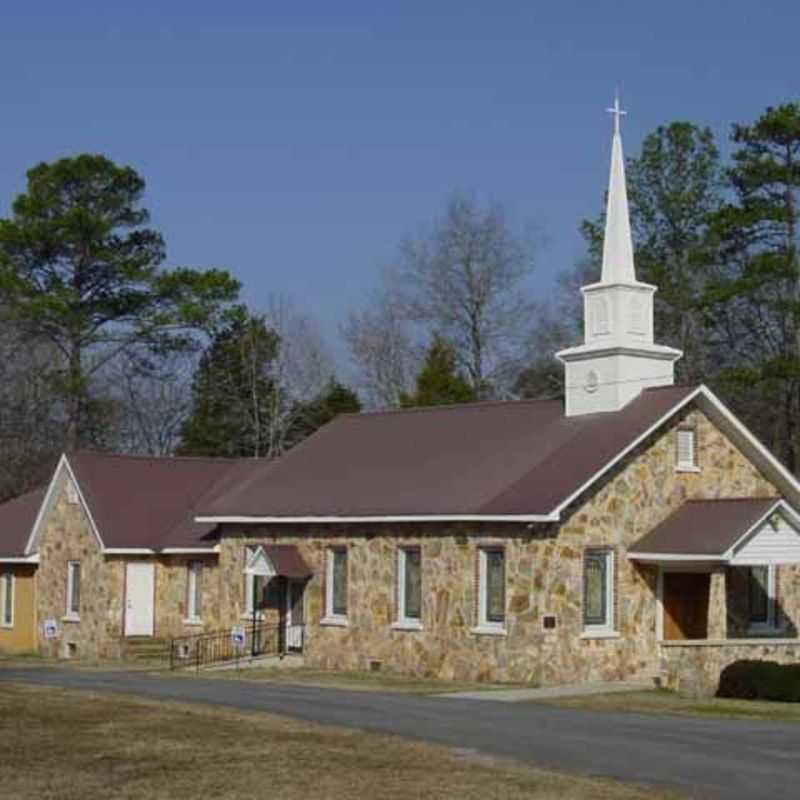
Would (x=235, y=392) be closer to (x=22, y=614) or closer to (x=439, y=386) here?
(x=439, y=386)

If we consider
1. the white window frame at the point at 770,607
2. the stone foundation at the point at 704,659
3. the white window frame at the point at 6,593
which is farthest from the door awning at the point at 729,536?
the white window frame at the point at 6,593

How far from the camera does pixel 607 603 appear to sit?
3681cm

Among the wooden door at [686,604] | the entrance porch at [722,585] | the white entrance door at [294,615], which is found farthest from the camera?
the white entrance door at [294,615]

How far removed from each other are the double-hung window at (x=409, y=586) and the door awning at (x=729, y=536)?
480cm

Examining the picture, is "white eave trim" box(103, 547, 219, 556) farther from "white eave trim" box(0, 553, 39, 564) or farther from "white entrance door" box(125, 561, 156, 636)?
"white eave trim" box(0, 553, 39, 564)

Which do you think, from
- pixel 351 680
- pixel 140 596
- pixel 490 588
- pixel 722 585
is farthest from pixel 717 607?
pixel 140 596

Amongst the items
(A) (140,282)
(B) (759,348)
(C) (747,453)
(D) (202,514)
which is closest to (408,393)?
(A) (140,282)

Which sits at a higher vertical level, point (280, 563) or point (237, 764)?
point (280, 563)

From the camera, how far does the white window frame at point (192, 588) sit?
4762 centimetres

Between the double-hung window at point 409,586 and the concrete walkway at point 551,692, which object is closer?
the concrete walkway at point 551,692

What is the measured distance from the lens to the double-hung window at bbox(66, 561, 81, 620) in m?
49.5

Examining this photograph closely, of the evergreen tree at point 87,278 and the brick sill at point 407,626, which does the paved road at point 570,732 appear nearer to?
the brick sill at point 407,626

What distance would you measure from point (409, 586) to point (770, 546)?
7.83 meters

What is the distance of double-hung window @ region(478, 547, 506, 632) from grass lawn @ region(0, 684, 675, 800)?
445 inches
